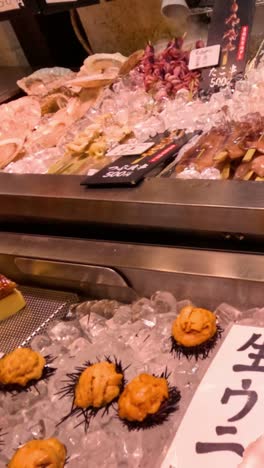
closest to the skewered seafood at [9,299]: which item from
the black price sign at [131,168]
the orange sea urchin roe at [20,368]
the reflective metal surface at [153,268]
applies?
the reflective metal surface at [153,268]

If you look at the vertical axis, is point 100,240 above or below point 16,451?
above

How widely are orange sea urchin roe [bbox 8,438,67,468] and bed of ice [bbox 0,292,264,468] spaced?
0.06m

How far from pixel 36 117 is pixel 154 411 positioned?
225 cm

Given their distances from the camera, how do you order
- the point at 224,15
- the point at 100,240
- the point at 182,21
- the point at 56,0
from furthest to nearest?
the point at 182,21 < the point at 56,0 < the point at 224,15 < the point at 100,240

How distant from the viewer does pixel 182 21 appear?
10.5 ft

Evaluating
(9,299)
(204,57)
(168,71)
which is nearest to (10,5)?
(168,71)

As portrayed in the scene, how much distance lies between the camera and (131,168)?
2.00 metres

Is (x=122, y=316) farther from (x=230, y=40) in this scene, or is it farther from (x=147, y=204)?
(x=230, y=40)

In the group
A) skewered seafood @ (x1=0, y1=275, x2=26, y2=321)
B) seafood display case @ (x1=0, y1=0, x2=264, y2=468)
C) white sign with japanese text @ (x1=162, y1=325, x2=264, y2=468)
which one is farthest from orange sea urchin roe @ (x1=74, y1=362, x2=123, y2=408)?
skewered seafood @ (x1=0, y1=275, x2=26, y2=321)

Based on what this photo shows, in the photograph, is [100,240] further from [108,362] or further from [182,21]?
[182,21]

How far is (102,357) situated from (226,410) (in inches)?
20.4

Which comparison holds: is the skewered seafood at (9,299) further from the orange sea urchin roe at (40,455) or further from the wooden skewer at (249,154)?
the wooden skewer at (249,154)

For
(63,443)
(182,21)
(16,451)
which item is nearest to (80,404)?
(63,443)

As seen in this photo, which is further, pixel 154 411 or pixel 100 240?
pixel 100 240
